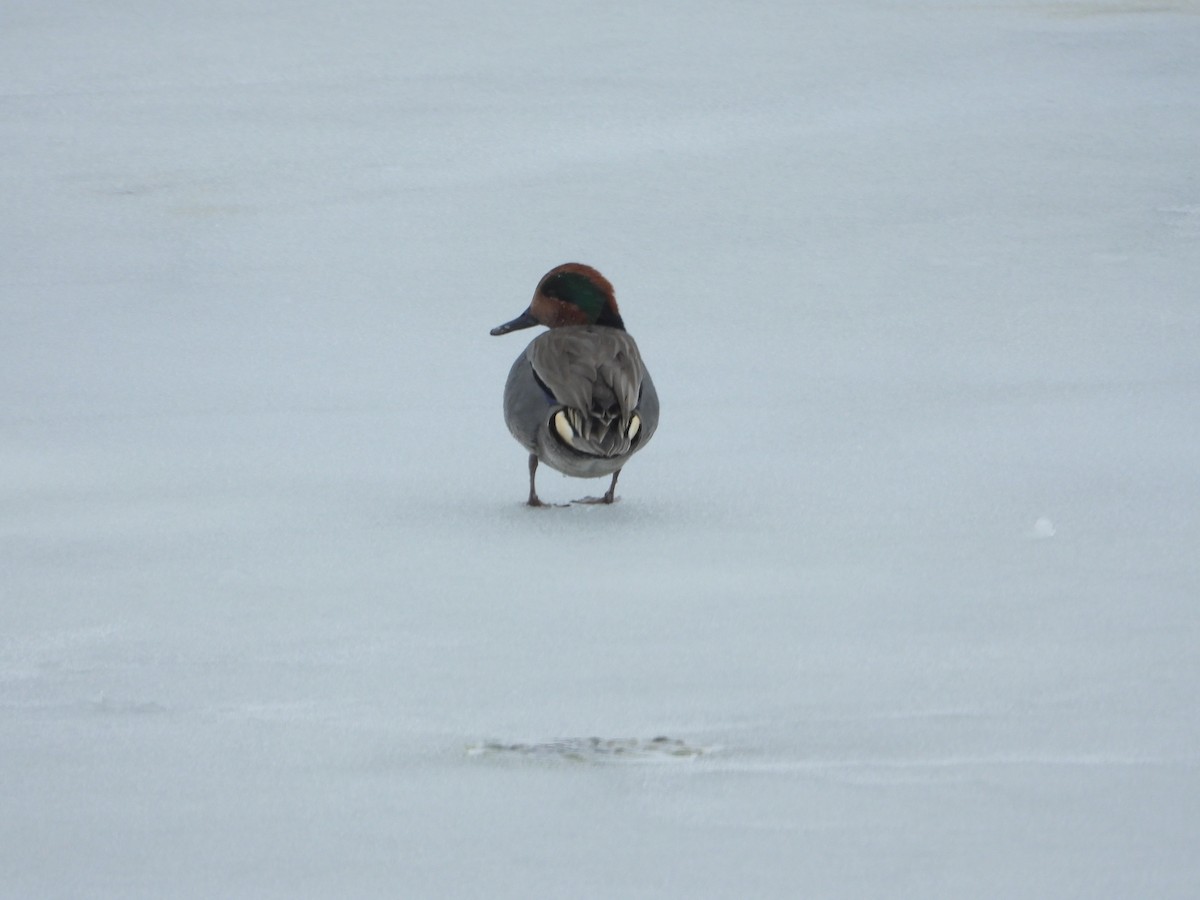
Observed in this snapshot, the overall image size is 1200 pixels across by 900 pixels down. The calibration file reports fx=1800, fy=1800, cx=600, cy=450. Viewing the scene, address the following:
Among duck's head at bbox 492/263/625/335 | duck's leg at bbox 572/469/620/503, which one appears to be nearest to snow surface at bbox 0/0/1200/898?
duck's leg at bbox 572/469/620/503

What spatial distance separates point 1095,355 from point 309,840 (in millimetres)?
4366

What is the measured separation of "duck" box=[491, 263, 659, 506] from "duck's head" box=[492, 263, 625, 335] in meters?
0.27

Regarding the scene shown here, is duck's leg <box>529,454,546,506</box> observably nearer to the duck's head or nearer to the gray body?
the gray body

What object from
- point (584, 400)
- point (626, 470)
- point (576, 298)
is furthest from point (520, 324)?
point (584, 400)

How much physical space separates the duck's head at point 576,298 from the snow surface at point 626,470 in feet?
1.50

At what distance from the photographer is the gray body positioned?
15.6ft

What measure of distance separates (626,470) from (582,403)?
923 millimetres

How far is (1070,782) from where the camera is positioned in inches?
116

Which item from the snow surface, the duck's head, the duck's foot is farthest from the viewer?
the duck's head

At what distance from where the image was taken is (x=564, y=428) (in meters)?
4.78

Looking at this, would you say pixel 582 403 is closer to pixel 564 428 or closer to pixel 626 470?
pixel 564 428

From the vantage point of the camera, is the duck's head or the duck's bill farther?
the duck's bill

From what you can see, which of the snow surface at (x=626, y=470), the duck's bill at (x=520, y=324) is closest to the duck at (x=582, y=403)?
the snow surface at (x=626, y=470)

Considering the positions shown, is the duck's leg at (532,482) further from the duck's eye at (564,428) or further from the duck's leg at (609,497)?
the duck's eye at (564,428)
